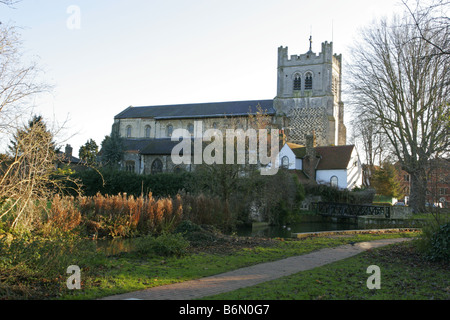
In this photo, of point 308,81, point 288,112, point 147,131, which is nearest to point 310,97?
point 308,81

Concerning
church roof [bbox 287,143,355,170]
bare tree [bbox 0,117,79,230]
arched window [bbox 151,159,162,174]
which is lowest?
bare tree [bbox 0,117,79,230]

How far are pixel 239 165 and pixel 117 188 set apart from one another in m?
15.4

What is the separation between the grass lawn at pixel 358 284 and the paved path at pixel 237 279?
0.40 metres

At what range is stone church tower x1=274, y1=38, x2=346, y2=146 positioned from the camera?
5256 cm

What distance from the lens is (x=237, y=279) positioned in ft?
26.0

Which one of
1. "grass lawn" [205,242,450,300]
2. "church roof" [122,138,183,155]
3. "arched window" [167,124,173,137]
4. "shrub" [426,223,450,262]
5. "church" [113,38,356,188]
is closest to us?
"grass lawn" [205,242,450,300]

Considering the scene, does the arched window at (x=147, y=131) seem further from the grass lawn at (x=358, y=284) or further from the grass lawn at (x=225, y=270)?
the grass lawn at (x=358, y=284)

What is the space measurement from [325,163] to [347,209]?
11.8m

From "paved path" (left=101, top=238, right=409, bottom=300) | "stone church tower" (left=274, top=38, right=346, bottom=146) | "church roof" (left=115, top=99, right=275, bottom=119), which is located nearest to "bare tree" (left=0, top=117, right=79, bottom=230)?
"paved path" (left=101, top=238, right=409, bottom=300)

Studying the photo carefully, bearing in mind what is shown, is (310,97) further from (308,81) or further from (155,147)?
(155,147)

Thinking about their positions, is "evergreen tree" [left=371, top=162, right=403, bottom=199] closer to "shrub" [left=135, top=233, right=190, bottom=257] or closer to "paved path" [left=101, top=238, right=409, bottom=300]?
"paved path" [left=101, top=238, right=409, bottom=300]

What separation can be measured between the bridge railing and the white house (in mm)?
6582
